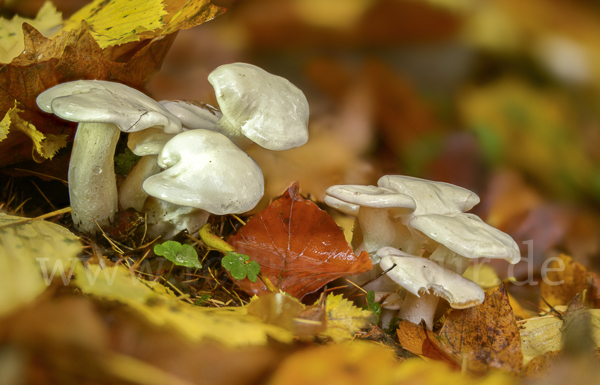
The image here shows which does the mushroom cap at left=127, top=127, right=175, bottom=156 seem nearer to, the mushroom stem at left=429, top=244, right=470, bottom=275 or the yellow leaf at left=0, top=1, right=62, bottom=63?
the yellow leaf at left=0, top=1, right=62, bottom=63

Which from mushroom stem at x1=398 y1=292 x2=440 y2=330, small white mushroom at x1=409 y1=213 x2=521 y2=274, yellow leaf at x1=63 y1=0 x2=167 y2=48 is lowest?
mushroom stem at x1=398 y1=292 x2=440 y2=330

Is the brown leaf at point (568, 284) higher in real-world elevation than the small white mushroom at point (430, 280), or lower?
lower

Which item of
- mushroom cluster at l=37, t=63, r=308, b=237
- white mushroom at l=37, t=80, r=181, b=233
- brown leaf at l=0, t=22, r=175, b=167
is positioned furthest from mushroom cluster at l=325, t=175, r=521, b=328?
brown leaf at l=0, t=22, r=175, b=167

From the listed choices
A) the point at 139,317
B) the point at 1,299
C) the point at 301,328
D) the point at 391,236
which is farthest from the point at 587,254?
the point at 1,299

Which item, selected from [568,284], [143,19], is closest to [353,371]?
[143,19]

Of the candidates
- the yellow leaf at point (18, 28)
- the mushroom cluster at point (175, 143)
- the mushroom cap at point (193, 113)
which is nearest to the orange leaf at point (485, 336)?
the mushroom cluster at point (175, 143)

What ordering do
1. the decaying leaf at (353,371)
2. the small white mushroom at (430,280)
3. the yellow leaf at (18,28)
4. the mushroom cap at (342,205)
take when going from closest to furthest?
the decaying leaf at (353,371)
the small white mushroom at (430,280)
the mushroom cap at (342,205)
the yellow leaf at (18,28)

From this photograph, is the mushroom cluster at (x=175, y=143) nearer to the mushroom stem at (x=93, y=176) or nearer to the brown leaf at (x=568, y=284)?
the mushroom stem at (x=93, y=176)

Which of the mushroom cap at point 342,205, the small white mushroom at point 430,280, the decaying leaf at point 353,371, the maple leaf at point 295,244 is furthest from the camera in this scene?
the mushroom cap at point 342,205

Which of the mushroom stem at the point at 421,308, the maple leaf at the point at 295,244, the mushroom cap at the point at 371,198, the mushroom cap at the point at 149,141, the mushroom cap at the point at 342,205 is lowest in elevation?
the mushroom stem at the point at 421,308
